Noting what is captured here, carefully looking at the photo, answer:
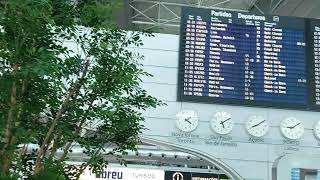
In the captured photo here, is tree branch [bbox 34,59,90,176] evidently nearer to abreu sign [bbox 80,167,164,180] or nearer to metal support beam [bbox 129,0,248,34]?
metal support beam [bbox 129,0,248,34]

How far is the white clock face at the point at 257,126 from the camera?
855 cm

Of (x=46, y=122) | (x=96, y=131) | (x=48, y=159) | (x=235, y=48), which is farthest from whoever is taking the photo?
(x=235, y=48)

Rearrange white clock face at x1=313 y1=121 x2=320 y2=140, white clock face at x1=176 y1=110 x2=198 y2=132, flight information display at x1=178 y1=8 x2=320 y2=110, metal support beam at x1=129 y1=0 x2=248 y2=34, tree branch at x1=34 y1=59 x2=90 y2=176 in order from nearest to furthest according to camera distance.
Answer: tree branch at x1=34 y1=59 x2=90 y2=176, white clock face at x1=176 y1=110 x2=198 y2=132, flight information display at x1=178 y1=8 x2=320 y2=110, white clock face at x1=313 y1=121 x2=320 y2=140, metal support beam at x1=129 y1=0 x2=248 y2=34

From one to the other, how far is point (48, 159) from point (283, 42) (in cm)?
635

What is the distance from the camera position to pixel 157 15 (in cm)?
1973

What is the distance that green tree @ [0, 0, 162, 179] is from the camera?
9.82 feet

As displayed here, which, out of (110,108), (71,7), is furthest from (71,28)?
(110,108)

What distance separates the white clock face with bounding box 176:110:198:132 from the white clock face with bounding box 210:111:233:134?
0.30m

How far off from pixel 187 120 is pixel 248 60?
145 cm

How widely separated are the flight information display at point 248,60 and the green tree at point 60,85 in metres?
4.46

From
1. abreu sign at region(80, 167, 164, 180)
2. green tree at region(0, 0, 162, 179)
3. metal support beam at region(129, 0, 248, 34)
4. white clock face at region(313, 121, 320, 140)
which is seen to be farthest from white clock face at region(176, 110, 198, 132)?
abreu sign at region(80, 167, 164, 180)

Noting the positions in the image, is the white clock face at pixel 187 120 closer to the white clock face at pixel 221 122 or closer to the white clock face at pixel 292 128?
the white clock face at pixel 221 122

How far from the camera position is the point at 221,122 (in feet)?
27.9

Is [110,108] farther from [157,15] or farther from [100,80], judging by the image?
[157,15]
